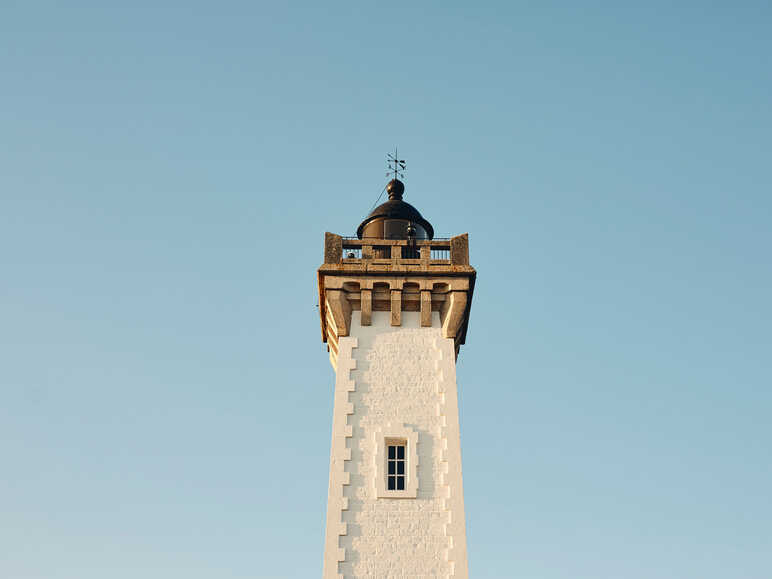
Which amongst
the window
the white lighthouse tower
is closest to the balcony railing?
the white lighthouse tower

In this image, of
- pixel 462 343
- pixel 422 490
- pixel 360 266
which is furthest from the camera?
pixel 462 343

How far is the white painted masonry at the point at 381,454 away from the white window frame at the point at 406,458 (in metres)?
0.02

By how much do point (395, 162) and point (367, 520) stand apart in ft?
37.8

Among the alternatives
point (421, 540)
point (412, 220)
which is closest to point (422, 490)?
point (421, 540)

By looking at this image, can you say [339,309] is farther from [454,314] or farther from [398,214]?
[398,214]

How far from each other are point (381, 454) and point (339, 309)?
379 cm

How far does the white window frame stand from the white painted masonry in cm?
2

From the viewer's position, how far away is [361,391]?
19000mm

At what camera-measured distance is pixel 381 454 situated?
18.1m

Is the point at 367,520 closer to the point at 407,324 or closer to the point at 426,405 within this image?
the point at 426,405

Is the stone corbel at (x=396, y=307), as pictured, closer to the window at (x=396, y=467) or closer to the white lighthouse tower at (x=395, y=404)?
the white lighthouse tower at (x=395, y=404)

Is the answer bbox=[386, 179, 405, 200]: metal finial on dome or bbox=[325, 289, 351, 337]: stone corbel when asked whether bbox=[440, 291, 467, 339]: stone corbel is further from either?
bbox=[386, 179, 405, 200]: metal finial on dome

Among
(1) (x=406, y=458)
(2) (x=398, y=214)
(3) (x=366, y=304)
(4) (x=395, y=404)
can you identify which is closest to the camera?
(1) (x=406, y=458)

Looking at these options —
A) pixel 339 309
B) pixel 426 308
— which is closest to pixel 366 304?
pixel 339 309
